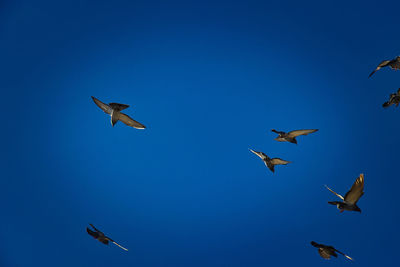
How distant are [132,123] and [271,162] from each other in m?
2.07

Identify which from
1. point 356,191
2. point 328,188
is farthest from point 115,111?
point 356,191

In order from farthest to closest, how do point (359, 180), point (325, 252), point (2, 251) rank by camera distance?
1. point (2, 251)
2. point (325, 252)
3. point (359, 180)

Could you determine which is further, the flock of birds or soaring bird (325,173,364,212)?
the flock of birds

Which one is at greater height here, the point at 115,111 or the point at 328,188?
the point at 115,111

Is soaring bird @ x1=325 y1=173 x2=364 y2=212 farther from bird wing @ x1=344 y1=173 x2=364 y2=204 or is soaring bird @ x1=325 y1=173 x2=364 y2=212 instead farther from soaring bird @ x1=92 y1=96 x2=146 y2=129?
soaring bird @ x1=92 y1=96 x2=146 y2=129

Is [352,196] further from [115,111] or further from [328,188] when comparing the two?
[115,111]

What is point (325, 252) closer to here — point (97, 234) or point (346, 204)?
point (346, 204)

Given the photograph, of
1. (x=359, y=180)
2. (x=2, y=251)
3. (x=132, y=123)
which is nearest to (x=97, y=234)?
(x=132, y=123)

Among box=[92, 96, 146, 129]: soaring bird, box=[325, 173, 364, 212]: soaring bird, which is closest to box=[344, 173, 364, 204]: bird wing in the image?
box=[325, 173, 364, 212]: soaring bird

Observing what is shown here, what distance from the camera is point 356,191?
11.4 ft

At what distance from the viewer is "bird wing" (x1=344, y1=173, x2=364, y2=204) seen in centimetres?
340

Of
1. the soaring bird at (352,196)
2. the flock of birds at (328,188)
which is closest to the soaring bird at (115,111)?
the flock of birds at (328,188)

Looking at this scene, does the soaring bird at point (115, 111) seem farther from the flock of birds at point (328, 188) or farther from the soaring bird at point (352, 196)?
the soaring bird at point (352, 196)

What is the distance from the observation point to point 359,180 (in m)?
3.41
